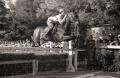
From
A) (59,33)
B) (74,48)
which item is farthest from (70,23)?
(74,48)

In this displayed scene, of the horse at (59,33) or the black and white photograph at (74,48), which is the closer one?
the black and white photograph at (74,48)

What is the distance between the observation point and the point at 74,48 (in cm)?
1686

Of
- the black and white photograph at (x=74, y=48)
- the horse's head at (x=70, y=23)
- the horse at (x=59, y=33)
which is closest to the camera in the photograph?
the black and white photograph at (x=74, y=48)

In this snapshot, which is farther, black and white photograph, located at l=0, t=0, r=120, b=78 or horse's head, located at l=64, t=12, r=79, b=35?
horse's head, located at l=64, t=12, r=79, b=35

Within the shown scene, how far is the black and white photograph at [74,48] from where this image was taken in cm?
1338

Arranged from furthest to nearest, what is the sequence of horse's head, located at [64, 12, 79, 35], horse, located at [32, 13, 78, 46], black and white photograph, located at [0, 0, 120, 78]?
horse's head, located at [64, 12, 79, 35]
horse, located at [32, 13, 78, 46]
black and white photograph, located at [0, 0, 120, 78]

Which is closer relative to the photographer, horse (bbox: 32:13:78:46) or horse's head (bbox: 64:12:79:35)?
horse (bbox: 32:13:78:46)

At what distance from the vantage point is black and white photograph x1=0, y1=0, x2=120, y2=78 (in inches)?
527

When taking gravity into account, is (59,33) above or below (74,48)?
above

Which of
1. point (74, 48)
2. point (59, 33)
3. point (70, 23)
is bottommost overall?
point (74, 48)

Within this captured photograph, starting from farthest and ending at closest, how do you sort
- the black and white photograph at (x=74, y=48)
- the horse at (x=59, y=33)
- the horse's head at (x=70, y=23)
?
1. the horse's head at (x=70, y=23)
2. the horse at (x=59, y=33)
3. the black and white photograph at (x=74, y=48)

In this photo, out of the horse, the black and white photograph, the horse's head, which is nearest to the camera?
the black and white photograph

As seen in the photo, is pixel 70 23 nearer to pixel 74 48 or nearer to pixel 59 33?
pixel 59 33

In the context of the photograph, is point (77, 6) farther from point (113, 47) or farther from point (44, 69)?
point (44, 69)
